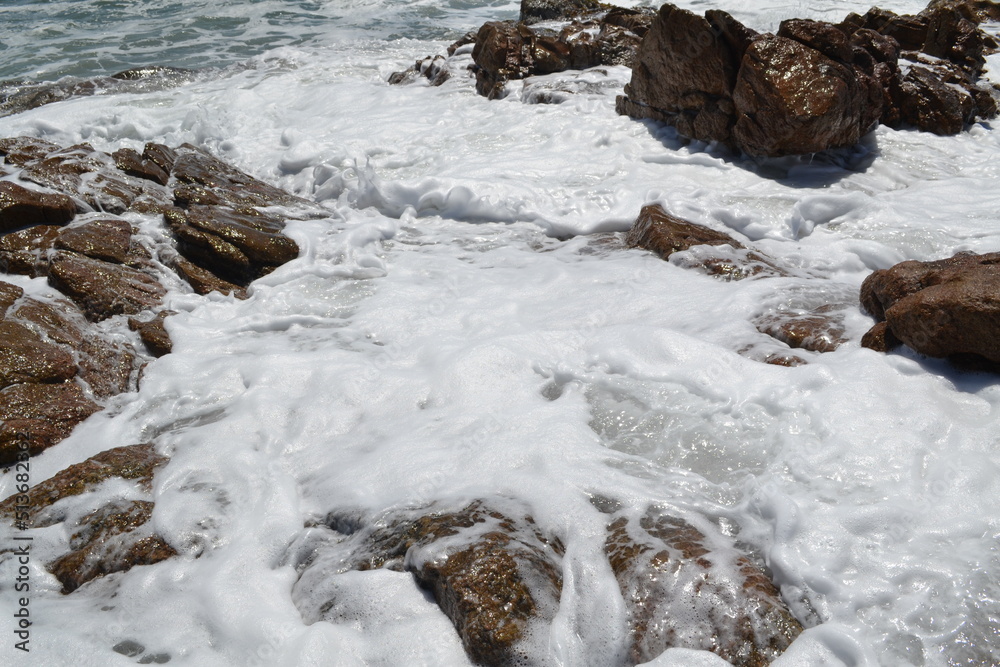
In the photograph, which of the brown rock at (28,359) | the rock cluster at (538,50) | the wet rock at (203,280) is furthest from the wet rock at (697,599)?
the rock cluster at (538,50)

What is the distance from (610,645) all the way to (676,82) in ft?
23.6

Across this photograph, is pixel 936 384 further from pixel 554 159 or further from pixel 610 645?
pixel 554 159

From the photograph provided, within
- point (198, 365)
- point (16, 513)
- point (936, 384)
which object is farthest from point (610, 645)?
point (198, 365)

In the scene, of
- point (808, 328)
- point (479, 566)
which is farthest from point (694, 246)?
point (479, 566)

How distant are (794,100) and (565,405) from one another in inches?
198

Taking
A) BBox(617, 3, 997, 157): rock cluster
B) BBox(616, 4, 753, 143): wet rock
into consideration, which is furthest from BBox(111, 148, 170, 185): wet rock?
BBox(616, 4, 753, 143): wet rock

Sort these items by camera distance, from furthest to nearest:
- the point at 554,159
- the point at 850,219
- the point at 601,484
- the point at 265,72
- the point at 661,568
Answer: the point at 265,72
the point at 554,159
the point at 850,219
the point at 601,484
the point at 661,568

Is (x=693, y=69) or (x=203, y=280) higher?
(x=693, y=69)

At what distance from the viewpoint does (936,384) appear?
356cm

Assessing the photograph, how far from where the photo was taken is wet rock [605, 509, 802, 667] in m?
2.47

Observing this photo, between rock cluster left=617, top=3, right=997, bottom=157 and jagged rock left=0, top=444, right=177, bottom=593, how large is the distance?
6.75m

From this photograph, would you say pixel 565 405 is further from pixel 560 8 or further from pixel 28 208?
pixel 560 8

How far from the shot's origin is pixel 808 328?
420cm

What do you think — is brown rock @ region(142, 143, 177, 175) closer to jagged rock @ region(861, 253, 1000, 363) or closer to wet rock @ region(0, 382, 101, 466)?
wet rock @ region(0, 382, 101, 466)
